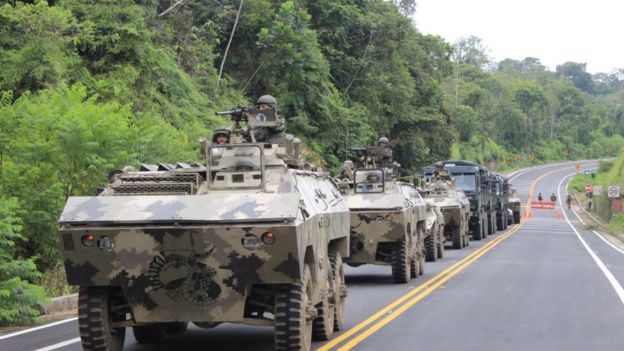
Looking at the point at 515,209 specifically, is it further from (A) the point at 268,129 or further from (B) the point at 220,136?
(B) the point at 220,136

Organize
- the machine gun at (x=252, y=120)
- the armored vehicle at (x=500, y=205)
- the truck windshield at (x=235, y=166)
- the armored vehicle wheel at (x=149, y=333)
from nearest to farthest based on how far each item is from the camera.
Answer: the truck windshield at (x=235, y=166) → the armored vehicle wheel at (x=149, y=333) → the machine gun at (x=252, y=120) → the armored vehicle at (x=500, y=205)

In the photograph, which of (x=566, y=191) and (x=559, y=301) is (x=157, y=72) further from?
(x=566, y=191)

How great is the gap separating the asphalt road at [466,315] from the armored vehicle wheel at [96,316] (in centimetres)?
141

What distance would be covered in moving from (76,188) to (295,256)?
9.95 metres

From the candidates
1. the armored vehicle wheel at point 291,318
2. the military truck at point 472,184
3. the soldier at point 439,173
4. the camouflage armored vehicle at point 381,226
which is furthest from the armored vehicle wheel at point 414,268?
the military truck at point 472,184

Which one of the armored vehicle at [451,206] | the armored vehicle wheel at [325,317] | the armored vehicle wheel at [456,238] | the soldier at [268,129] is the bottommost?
the armored vehicle wheel at [325,317]

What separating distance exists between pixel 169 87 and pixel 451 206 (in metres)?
10.6

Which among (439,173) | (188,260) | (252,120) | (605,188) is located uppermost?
(605,188)

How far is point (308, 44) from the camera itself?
44.4m

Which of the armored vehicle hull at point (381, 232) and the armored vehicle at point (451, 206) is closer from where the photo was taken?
the armored vehicle hull at point (381, 232)

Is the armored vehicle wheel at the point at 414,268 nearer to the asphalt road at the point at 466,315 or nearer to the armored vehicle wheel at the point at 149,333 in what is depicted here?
the asphalt road at the point at 466,315

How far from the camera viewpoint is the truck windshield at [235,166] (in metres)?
11.4

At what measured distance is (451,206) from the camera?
35.4 metres

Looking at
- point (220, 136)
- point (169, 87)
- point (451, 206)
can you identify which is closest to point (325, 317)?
point (220, 136)
